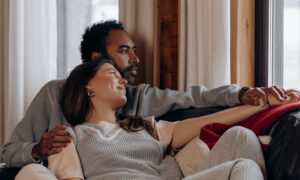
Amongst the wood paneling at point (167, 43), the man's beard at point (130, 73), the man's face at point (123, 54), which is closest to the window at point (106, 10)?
the wood paneling at point (167, 43)

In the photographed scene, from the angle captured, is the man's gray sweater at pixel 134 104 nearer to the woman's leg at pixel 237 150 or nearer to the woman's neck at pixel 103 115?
the woman's neck at pixel 103 115

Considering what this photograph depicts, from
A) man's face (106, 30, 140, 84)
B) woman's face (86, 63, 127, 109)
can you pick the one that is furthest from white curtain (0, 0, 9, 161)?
woman's face (86, 63, 127, 109)

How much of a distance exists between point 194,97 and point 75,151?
2.23 feet

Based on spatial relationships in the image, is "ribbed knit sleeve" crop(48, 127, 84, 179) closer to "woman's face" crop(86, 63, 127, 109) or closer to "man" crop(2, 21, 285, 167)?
"man" crop(2, 21, 285, 167)

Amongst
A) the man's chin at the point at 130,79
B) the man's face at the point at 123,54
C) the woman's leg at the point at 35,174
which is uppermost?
the man's face at the point at 123,54

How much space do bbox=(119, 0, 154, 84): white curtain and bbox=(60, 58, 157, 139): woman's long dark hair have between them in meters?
0.83

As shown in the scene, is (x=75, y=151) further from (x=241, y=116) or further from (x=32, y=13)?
(x=32, y=13)

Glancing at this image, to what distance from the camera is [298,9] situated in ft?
7.11

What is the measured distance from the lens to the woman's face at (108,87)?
1.76 meters

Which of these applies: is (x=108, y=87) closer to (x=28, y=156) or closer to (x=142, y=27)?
(x=28, y=156)

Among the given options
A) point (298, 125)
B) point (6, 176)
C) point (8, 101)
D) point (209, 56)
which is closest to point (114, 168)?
point (6, 176)

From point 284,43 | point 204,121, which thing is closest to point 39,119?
point 204,121

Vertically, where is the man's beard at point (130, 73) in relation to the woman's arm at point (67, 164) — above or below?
above

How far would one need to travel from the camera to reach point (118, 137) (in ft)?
5.51
